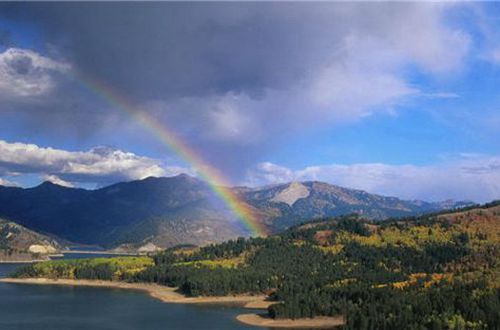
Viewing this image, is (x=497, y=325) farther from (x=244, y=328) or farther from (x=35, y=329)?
(x=35, y=329)

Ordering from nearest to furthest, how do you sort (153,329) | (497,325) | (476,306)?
(497,325) < (476,306) < (153,329)

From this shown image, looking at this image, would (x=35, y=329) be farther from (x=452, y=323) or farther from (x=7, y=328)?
(x=452, y=323)

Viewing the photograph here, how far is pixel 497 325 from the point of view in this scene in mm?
165875

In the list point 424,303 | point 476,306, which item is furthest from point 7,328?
point 476,306

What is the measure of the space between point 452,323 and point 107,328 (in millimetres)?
100276

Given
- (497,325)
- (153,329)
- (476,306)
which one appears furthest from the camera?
(153,329)

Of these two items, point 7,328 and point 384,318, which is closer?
point 384,318

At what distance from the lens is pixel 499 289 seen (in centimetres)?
19462

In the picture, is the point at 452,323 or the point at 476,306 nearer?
the point at 452,323

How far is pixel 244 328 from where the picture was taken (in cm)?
19925

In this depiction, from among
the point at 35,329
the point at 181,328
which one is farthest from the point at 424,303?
the point at 35,329

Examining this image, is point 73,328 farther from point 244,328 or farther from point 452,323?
point 452,323


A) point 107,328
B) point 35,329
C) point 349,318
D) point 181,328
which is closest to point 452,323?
point 349,318

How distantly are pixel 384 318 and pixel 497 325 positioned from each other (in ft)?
101
